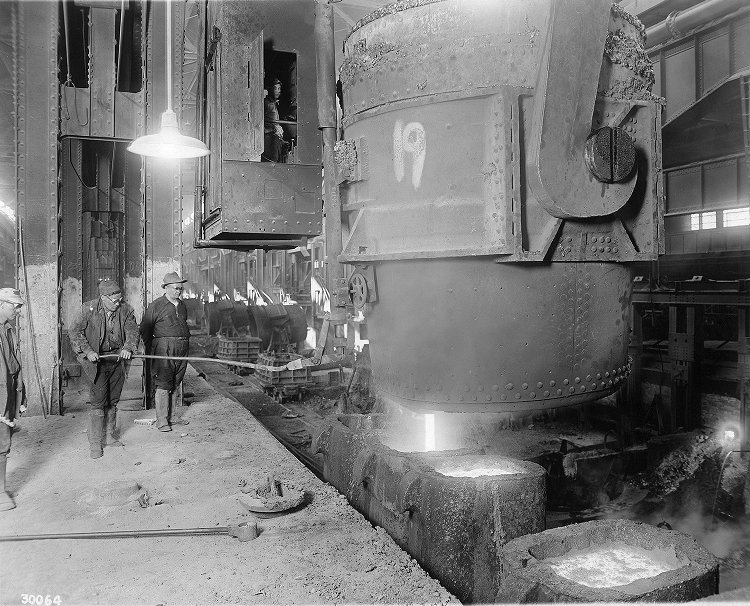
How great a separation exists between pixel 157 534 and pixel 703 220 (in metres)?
14.6

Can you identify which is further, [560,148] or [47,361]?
[47,361]

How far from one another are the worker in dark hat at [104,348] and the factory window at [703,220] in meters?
13.5

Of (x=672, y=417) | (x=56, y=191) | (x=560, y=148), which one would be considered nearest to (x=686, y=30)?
(x=672, y=417)

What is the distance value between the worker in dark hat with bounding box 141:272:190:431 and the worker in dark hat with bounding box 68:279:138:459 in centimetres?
60

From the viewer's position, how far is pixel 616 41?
147 inches

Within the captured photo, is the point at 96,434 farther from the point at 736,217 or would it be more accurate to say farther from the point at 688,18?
the point at 736,217

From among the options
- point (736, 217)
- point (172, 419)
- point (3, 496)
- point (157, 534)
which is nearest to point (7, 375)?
point (3, 496)

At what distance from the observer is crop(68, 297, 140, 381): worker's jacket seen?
5.93 metres

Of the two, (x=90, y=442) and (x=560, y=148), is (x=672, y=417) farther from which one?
(x=90, y=442)

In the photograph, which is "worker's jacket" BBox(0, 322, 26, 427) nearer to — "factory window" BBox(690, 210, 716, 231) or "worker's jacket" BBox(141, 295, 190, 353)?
"worker's jacket" BBox(141, 295, 190, 353)

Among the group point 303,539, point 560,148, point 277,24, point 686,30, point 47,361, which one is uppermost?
point 686,30

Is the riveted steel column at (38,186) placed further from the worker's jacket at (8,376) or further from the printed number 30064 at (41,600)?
the printed number 30064 at (41,600)

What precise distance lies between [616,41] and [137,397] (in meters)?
7.13

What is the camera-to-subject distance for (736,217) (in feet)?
43.8
